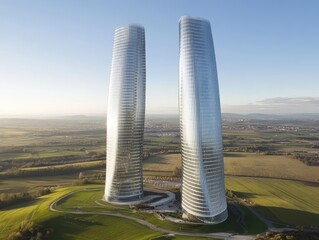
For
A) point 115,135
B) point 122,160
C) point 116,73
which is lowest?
point 122,160

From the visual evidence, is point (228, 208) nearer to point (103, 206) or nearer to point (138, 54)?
point (103, 206)

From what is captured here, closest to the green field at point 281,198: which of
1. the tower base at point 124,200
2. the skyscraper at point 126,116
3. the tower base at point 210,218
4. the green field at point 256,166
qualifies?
the green field at point 256,166

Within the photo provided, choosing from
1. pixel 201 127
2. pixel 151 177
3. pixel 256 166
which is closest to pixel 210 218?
pixel 201 127

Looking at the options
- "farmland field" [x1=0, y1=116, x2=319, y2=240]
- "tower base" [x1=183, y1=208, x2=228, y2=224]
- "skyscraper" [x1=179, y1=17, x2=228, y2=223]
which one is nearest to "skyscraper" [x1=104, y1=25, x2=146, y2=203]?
"farmland field" [x1=0, y1=116, x2=319, y2=240]

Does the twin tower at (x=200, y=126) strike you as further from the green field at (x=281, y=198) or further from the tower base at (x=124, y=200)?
the tower base at (x=124, y=200)

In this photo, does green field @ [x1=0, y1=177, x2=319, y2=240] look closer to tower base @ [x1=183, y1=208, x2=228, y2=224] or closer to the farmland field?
the farmland field

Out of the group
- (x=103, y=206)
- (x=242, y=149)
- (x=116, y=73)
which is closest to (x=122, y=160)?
(x=103, y=206)

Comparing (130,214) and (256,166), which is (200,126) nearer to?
(130,214)
